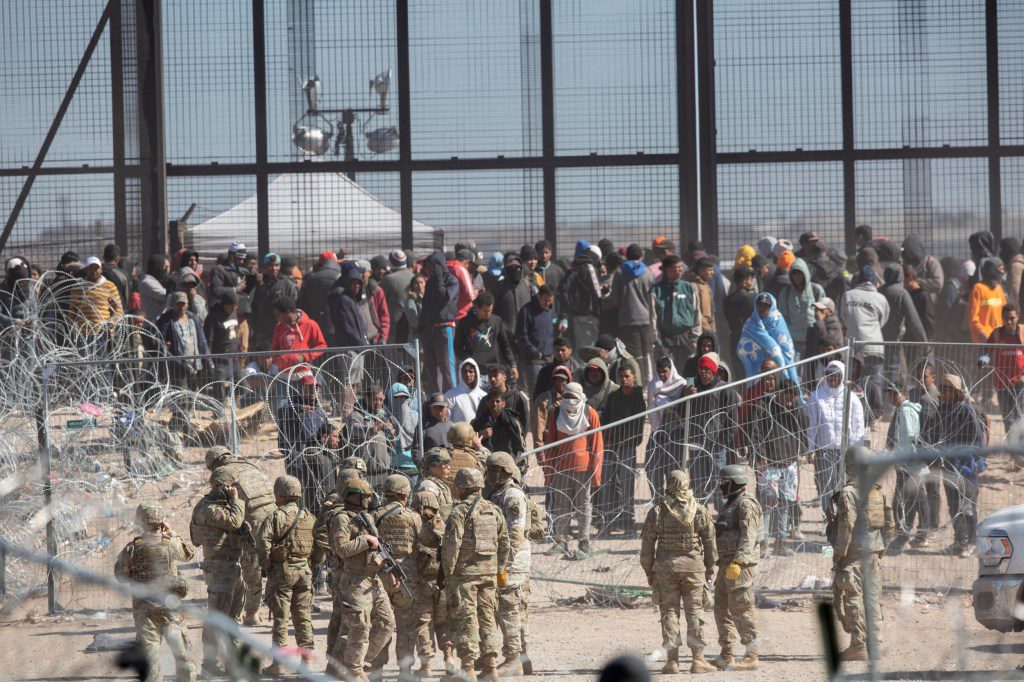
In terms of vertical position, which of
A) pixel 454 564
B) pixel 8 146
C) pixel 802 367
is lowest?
pixel 454 564

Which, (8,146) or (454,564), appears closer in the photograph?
(454,564)

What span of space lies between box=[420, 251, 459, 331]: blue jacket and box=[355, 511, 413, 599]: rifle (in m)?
5.45

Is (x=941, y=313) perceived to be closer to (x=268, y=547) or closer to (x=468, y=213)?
(x=468, y=213)

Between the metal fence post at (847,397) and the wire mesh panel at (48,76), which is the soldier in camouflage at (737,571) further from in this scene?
the wire mesh panel at (48,76)

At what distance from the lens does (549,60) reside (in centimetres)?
1573

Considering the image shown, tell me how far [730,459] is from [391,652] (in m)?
2.73

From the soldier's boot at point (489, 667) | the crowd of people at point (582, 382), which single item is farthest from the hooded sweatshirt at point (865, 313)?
the soldier's boot at point (489, 667)

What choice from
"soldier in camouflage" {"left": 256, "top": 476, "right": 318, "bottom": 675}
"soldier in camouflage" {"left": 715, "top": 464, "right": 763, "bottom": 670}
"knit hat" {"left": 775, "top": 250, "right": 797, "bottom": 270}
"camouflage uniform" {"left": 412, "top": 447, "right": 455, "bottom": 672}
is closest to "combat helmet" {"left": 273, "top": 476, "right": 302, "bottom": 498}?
"soldier in camouflage" {"left": 256, "top": 476, "right": 318, "bottom": 675}

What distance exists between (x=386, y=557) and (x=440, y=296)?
5.66 meters

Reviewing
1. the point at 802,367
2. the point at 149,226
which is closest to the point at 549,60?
the point at 149,226

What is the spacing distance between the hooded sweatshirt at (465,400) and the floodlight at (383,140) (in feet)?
15.3

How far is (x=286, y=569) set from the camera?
9.15 metres

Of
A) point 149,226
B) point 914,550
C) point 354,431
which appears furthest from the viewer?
point 149,226

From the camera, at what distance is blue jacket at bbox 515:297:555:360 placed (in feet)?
44.5
